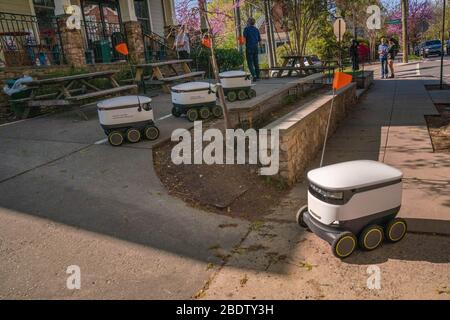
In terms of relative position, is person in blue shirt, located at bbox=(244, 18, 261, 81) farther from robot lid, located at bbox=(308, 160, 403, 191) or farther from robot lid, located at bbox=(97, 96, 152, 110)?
robot lid, located at bbox=(308, 160, 403, 191)

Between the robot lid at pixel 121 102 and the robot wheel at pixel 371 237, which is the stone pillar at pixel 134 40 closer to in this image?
the robot lid at pixel 121 102

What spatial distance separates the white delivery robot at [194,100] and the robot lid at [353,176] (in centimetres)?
444

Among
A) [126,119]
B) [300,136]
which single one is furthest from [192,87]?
[300,136]

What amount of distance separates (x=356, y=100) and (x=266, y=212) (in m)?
9.05

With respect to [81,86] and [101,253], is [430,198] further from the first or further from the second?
[81,86]

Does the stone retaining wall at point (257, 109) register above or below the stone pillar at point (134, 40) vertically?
below

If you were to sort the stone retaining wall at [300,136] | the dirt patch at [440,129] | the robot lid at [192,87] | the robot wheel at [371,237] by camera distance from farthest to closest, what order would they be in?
1. the robot lid at [192,87]
2. the dirt patch at [440,129]
3. the stone retaining wall at [300,136]
4. the robot wheel at [371,237]

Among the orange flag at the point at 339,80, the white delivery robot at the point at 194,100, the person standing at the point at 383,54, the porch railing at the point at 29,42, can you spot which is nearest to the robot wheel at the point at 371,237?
the orange flag at the point at 339,80

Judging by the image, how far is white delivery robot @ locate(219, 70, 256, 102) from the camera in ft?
30.9

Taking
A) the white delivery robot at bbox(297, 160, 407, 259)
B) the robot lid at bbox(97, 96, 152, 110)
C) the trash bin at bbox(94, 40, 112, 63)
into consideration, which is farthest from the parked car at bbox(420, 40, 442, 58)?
the white delivery robot at bbox(297, 160, 407, 259)

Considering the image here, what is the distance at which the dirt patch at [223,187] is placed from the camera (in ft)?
16.0

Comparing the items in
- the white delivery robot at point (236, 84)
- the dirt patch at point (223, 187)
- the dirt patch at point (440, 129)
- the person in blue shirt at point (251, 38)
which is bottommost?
the dirt patch at point (440, 129)

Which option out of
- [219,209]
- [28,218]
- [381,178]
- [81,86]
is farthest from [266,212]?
[81,86]

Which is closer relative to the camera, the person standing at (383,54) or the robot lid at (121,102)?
the robot lid at (121,102)
